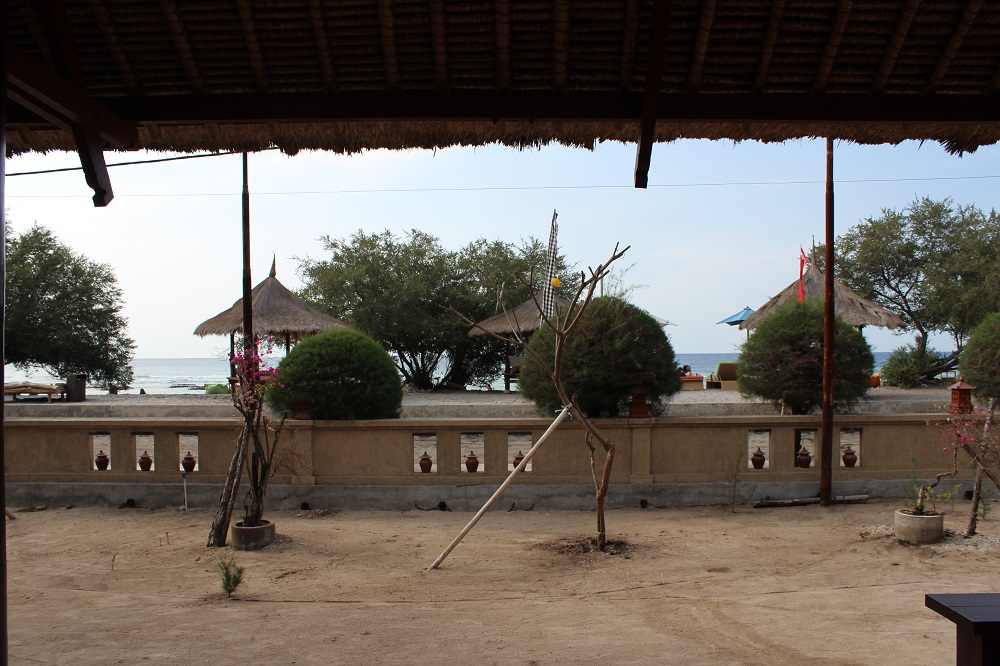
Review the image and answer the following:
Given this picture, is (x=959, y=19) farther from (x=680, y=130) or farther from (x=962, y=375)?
(x=962, y=375)

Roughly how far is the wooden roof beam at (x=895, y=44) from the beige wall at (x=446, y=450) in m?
6.62

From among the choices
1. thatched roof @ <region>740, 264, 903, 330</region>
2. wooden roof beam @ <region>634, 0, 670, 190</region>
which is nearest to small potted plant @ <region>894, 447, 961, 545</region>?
wooden roof beam @ <region>634, 0, 670, 190</region>

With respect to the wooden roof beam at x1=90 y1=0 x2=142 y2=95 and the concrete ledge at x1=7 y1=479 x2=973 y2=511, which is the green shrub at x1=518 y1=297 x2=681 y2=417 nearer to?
the concrete ledge at x1=7 y1=479 x2=973 y2=511

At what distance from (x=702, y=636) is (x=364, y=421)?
5.77 metres

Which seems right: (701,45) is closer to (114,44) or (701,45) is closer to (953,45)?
(953,45)

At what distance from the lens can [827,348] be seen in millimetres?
9555

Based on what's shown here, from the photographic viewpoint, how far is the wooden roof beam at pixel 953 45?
3.28 m

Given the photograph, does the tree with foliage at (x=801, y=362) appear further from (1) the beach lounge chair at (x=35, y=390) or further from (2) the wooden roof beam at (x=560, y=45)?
(1) the beach lounge chair at (x=35, y=390)

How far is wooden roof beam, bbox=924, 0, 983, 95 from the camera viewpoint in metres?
3.28

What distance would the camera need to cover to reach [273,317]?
20188 millimetres

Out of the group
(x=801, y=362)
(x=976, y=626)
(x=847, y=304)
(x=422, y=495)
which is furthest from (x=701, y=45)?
(x=847, y=304)

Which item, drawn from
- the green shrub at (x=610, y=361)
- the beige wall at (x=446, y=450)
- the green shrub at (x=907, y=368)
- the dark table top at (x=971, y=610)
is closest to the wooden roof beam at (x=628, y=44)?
the dark table top at (x=971, y=610)

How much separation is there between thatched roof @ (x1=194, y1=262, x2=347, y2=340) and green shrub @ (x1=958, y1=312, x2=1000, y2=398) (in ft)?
47.7

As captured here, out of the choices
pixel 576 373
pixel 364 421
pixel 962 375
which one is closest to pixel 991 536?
pixel 962 375
